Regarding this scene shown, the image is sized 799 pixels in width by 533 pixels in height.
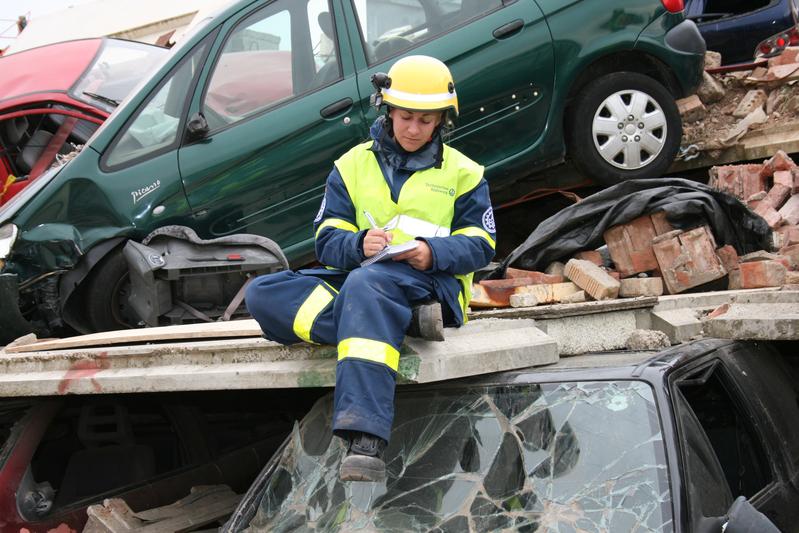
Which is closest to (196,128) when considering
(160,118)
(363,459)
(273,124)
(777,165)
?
(160,118)

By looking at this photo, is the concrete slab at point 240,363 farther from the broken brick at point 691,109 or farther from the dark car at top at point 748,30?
the dark car at top at point 748,30

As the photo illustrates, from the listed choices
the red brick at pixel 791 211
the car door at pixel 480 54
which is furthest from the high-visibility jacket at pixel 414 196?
the red brick at pixel 791 211

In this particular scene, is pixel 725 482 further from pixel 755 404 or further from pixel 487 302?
pixel 487 302

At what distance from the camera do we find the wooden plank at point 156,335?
13.1 feet

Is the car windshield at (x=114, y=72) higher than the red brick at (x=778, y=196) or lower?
Answer: higher

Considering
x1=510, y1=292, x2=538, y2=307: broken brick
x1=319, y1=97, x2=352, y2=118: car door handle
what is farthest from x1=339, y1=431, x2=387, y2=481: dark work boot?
x1=319, y1=97, x2=352, y2=118: car door handle

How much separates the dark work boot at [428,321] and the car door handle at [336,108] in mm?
2982

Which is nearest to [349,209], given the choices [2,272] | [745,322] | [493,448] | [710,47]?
[493,448]

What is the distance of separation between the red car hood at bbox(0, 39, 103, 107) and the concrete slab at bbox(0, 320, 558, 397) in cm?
379

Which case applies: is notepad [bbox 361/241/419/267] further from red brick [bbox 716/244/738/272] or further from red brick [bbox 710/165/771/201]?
red brick [bbox 710/165/771/201]

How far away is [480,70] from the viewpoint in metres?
6.05

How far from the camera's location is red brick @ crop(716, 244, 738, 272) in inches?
187

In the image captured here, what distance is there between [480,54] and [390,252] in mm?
3109

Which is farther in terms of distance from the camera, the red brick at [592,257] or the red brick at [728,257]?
the red brick at [592,257]
